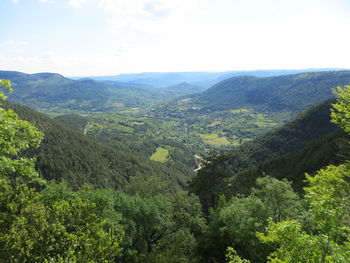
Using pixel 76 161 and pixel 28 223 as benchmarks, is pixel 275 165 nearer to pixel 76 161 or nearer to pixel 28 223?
pixel 28 223

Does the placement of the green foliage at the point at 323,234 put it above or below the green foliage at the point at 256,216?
above

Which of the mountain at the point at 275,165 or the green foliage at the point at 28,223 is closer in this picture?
the green foliage at the point at 28,223

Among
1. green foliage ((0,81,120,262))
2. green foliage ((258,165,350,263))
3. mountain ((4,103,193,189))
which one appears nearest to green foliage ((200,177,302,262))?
green foliage ((258,165,350,263))

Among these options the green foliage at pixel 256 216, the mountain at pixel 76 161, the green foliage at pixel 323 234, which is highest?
the green foliage at pixel 323 234

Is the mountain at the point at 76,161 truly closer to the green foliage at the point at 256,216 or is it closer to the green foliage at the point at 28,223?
the green foliage at the point at 256,216

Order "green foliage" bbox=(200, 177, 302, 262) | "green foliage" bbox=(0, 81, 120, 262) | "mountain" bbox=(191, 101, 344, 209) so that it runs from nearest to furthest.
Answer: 1. "green foliage" bbox=(0, 81, 120, 262)
2. "green foliage" bbox=(200, 177, 302, 262)
3. "mountain" bbox=(191, 101, 344, 209)

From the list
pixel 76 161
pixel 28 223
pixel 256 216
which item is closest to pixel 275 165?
pixel 256 216

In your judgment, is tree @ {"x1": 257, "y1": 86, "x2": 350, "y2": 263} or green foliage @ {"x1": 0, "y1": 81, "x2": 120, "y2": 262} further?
tree @ {"x1": 257, "y1": 86, "x2": 350, "y2": 263}

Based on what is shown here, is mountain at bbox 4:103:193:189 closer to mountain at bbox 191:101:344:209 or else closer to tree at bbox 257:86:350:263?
mountain at bbox 191:101:344:209

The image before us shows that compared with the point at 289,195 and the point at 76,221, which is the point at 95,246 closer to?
the point at 76,221

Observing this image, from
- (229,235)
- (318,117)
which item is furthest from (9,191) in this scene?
(318,117)

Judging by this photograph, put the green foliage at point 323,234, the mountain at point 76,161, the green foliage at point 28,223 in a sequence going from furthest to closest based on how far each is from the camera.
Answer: the mountain at point 76,161 → the green foliage at point 323,234 → the green foliage at point 28,223

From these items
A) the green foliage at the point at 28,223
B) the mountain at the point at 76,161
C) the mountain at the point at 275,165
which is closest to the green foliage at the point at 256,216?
the mountain at the point at 275,165

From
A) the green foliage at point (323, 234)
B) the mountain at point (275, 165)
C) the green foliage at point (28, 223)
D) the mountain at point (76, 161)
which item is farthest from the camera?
the mountain at point (76, 161)
